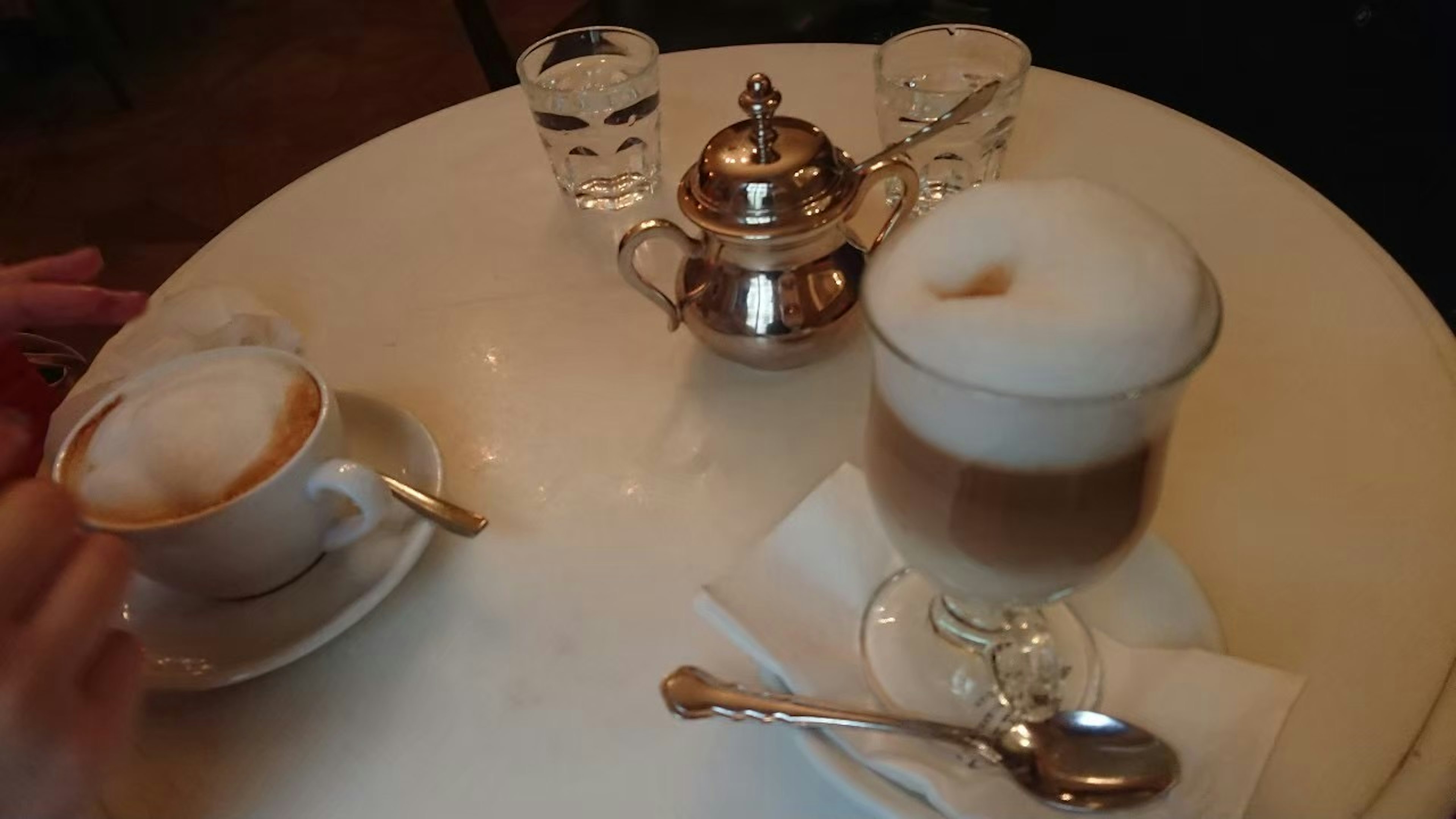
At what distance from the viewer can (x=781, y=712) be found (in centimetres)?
42

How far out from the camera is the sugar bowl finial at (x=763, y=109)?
59 centimetres

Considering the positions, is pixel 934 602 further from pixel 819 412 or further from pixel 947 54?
pixel 947 54

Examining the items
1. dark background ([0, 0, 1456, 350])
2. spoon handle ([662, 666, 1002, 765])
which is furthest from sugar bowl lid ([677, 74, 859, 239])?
dark background ([0, 0, 1456, 350])

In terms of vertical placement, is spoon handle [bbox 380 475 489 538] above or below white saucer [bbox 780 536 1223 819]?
below

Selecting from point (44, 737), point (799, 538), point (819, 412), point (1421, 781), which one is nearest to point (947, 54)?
point (819, 412)

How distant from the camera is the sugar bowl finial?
1.92 feet

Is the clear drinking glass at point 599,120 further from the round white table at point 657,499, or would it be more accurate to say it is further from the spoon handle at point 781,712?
the spoon handle at point 781,712

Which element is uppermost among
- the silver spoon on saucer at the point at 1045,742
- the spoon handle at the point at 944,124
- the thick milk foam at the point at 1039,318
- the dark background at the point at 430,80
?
the thick milk foam at the point at 1039,318

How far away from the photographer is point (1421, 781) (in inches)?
16.2

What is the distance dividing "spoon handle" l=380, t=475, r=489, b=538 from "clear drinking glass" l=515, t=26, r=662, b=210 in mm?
321

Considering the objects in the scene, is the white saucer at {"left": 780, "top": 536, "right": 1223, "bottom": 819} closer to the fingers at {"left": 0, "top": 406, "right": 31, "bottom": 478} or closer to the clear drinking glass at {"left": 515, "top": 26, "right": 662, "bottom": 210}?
the fingers at {"left": 0, "top": 406, "right": 31, "bottom": 478}

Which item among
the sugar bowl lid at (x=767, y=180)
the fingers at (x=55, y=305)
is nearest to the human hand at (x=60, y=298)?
the fingers at (x=55, y=305)

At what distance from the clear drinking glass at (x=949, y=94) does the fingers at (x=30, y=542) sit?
515 mm

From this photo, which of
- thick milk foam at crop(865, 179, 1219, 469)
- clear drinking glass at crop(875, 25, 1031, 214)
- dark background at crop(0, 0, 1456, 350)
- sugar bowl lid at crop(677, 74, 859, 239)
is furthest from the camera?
dark background at crop(0, 0, 1456, 350)
